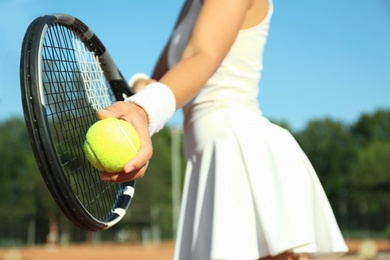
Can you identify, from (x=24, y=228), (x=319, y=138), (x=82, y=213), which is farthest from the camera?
(x=319, y=138)

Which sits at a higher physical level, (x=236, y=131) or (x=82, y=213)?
(x=236, y=131)

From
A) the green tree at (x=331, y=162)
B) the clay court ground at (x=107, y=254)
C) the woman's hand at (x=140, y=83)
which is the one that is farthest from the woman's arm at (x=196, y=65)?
the green tree at (x=331, y=162)

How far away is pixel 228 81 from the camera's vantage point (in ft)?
6.53

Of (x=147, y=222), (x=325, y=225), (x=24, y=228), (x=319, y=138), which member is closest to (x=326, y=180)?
(x=319, y=138)

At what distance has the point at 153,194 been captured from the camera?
131ft

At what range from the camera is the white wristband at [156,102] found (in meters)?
1.48

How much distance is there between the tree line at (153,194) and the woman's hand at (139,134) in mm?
31311

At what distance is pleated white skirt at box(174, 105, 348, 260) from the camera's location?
1.88m

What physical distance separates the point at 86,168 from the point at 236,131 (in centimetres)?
44

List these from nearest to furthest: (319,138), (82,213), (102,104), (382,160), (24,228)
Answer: (82,213)
(102,104)
(24,228)
(382,160)
(319,138)

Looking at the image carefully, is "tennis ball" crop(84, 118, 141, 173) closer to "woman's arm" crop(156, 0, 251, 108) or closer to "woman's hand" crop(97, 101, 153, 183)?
"woman's hand" crop(97, 101, 153, 183)

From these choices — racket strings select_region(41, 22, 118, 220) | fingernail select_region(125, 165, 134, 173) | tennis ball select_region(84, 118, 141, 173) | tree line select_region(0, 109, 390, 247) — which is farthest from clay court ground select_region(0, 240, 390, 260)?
fingernail select_region(125, 165, 134, 173)

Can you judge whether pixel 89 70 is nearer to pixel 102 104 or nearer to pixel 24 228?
pixel 102 104

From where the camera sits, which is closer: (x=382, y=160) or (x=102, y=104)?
(x=102, y=104)
